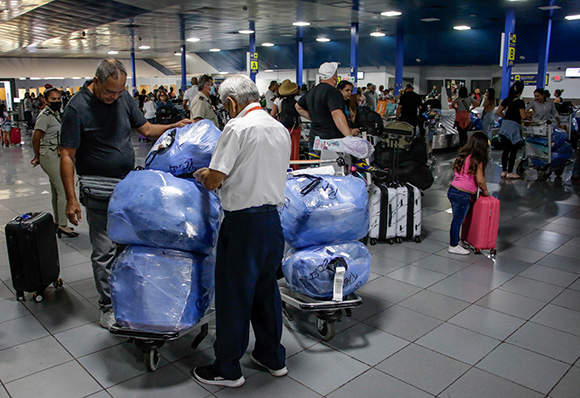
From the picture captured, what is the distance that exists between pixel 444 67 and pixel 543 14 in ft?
33.2

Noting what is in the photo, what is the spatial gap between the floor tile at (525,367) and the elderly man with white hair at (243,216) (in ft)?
4.51

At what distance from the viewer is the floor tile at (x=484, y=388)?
2.69 metres

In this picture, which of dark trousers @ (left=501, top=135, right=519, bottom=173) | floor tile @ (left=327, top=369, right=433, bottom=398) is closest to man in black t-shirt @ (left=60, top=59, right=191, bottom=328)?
floor tile @ (left=327, top=369, right=433, bottom=398)

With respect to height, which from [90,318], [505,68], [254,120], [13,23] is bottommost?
[90,318]

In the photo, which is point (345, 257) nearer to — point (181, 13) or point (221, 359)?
point (221, 359)

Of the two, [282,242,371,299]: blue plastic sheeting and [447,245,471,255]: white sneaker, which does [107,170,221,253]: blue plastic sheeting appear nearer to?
[282,242,371,299]: blue plastic sheeting

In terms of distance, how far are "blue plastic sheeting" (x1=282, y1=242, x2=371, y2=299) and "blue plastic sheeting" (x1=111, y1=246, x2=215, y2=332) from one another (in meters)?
0.68

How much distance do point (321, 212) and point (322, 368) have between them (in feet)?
3.11

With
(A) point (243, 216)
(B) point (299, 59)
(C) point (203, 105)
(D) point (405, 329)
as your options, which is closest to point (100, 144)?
(A) point (243, 216)

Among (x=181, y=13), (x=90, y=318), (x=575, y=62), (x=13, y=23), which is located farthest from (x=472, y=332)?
(x=575, y=62)

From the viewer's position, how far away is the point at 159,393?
268cm

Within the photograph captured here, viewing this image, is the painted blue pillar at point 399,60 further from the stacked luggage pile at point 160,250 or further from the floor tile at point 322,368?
the stacked luggage pile at point 160,250

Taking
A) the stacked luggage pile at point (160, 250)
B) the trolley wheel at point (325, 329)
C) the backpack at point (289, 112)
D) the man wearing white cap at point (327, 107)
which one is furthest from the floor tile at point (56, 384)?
the backpack at point (289, 112)

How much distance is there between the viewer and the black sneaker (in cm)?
273
